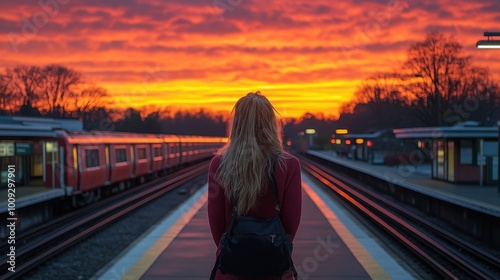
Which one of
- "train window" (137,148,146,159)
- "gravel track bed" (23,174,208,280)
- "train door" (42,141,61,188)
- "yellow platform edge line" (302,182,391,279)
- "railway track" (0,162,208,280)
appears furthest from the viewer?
"train window" (137,148,146,159)

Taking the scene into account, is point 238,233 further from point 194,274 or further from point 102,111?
point 102,111

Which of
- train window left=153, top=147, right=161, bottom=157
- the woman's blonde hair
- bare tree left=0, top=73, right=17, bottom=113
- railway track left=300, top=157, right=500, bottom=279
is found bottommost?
railway track left=300, top=157, right=500, bottom=279

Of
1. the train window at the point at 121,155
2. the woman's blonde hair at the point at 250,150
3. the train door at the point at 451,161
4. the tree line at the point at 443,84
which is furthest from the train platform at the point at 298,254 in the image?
the tree line at the point at 443,84

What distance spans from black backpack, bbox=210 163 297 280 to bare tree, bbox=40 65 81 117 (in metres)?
36.4

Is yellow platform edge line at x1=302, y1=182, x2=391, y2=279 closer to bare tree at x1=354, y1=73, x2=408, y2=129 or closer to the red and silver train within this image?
the red and silver train

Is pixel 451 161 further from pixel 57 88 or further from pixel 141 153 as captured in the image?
pixel 57 88

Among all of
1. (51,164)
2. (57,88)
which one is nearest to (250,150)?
(51,164)

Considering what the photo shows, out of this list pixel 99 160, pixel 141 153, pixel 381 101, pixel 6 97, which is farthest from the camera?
pixel 381 101

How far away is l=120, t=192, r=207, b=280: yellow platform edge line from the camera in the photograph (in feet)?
27.5

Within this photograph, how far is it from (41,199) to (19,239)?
10.2 feet

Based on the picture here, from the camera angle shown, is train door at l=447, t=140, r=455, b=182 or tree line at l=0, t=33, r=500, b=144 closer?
train door at l=447, t=140, r=455, b=182

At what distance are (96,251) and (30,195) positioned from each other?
16.7 ft

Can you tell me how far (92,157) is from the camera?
22469 mm

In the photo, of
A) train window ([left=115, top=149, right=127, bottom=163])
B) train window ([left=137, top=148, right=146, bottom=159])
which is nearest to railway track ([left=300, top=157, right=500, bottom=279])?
train window ([left=115, top=149, right=127, bottom=163])
